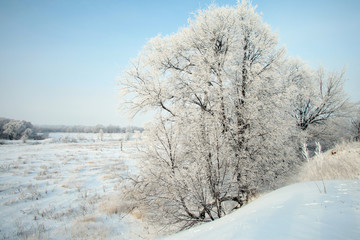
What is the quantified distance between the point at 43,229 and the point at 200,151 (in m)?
6.22

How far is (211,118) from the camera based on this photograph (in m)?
5.64

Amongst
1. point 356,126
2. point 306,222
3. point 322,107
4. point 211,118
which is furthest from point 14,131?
point 356,126

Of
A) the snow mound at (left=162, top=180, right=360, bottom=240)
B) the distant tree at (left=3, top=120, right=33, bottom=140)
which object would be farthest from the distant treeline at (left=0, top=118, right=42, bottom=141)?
the snow mound at (left=162, top=180, right=360, bottom=240)

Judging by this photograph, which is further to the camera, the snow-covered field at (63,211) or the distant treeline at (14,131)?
the distant treeline at (14,131)

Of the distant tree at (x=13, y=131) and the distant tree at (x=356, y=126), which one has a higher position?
the distant tree at (x=356, y=126)

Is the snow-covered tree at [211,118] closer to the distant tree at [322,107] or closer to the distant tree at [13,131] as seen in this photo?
the distant tree at [322,107]

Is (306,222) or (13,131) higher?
(306,222)

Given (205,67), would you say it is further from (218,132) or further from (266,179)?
(266,179)

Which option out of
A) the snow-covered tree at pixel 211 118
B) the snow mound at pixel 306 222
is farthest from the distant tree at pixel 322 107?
the snow mound at pixel 306 222

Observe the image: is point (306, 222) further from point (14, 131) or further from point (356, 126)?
point (14, 131)

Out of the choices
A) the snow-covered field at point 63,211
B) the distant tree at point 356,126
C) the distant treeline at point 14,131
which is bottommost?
the snow-covered field at point 63,211

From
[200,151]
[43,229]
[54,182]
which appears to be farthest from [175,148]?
[54,182]

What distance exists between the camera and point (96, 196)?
8633mm

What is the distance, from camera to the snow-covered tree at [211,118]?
477 cm
